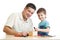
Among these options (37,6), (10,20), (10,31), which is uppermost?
(37,6)

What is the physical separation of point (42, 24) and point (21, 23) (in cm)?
22

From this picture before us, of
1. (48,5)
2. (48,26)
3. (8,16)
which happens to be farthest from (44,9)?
(8,16)

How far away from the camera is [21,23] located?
130 centimetres

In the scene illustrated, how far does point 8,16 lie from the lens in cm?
129

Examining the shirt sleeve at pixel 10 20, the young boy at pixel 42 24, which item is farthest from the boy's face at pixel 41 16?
the shirt sleeve at pixel 10 20

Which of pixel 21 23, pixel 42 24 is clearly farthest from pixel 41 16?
pixel 21 23

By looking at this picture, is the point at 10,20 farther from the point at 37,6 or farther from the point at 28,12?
the point at 37,6

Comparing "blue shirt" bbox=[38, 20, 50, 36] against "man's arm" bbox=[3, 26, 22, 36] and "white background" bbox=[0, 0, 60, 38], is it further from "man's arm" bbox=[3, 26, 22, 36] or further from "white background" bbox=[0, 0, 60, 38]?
"man's arm" bbox=[3, 26, 22, 36]

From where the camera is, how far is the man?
1273mm

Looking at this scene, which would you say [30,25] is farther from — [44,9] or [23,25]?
[44,9]

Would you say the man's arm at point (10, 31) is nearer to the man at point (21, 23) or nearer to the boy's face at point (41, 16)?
the man at point (21, 23)

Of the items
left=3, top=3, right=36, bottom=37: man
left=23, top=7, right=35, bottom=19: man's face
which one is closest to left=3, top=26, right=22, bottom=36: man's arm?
left=3, top=3, right=36, bottom=37: man

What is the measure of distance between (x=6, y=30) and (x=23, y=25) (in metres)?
0.18

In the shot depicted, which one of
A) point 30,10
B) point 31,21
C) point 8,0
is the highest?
point 8,0
